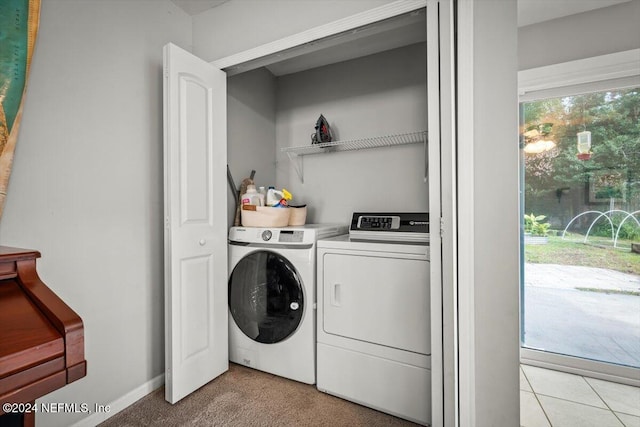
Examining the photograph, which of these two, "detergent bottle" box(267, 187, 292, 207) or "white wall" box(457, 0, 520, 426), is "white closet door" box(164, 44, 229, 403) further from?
"white wall" box(457, 0, 520, 426)

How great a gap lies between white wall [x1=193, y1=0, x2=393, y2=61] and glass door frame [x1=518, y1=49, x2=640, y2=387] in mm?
1366

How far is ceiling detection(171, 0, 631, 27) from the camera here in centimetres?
187

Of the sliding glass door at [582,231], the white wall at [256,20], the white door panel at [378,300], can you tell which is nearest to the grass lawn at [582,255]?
the sliding glass door at [582,231]

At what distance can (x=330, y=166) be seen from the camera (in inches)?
103

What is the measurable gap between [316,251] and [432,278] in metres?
0.70

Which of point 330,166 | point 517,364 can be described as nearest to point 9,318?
point 517,364

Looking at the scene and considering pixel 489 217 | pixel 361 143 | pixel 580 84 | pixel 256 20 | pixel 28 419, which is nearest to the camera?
pixel 28 419

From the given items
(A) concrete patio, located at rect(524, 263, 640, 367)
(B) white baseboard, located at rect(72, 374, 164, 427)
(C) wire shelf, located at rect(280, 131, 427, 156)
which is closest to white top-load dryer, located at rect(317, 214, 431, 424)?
(C) wire shelf, located at rect(280, 131, 427, 156)

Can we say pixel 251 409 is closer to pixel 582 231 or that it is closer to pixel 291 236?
pixel 291 236

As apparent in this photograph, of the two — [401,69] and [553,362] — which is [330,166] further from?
[553,362]

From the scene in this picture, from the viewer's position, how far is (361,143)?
2.34 meters

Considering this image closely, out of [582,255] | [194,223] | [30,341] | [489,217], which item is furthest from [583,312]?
[30,341]

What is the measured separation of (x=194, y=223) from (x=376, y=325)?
1.21 metres

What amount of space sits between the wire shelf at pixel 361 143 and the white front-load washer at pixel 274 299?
71 cm
